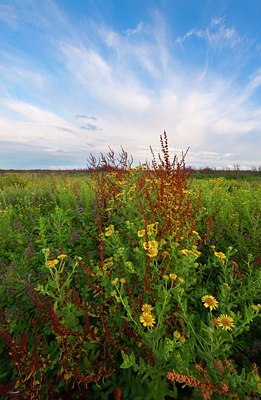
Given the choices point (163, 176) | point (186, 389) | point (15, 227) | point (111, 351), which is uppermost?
point (163, 176)

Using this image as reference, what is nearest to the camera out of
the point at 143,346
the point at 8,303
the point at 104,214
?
the point at 143,346

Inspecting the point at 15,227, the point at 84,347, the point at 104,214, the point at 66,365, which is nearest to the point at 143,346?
the point at 84,347

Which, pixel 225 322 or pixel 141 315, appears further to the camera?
pixel 141 315

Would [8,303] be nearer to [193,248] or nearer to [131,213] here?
[131,213]

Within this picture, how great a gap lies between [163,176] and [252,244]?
130 cm

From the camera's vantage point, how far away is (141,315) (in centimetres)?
143

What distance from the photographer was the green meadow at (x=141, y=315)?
129cm

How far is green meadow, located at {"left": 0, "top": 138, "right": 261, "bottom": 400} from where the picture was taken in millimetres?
A: 1293

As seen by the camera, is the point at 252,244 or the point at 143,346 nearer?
the point at 143,346

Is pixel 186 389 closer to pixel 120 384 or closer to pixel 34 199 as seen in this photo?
pixel 120 384

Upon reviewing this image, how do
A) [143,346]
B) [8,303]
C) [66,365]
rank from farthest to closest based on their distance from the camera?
[8,303] → [143,346] → [66,365]

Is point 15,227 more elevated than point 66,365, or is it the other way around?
point 15,227

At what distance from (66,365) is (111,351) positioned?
33 centimetres

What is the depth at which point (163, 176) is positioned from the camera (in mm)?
2467
